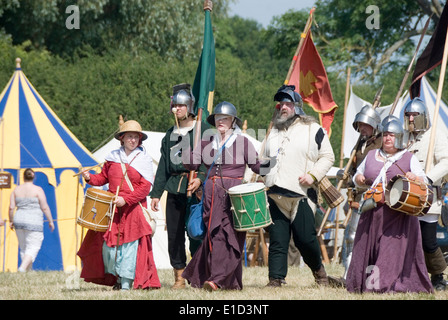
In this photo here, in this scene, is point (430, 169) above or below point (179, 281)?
above

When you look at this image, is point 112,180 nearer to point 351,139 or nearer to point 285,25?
point 351,139

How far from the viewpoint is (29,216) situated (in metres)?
12.0

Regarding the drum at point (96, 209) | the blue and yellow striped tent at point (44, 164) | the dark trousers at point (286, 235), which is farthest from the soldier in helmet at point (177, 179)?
the blue and yellow striped tent at point (44, 164)

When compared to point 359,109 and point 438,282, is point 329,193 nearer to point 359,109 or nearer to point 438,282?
point 438,282

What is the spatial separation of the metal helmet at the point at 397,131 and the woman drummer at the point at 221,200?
118cm

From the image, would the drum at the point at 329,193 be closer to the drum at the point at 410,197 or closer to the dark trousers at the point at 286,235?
the dark trousers at the point at 286,235

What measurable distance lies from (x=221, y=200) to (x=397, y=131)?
1.61 m

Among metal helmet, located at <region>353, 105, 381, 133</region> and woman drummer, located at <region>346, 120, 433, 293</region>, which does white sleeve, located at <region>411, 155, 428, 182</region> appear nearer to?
woman drummer, located at <region>346, 120, 433, 293</region>

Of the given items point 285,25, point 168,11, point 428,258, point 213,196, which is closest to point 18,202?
point 213,196

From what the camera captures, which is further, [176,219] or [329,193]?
[176,219]

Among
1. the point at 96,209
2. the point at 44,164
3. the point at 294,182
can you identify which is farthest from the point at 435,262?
the point at 44,164

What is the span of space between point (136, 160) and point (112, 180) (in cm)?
28

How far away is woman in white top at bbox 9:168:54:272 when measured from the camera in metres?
11.9

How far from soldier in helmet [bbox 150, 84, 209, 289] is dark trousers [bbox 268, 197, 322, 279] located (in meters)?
0.79
